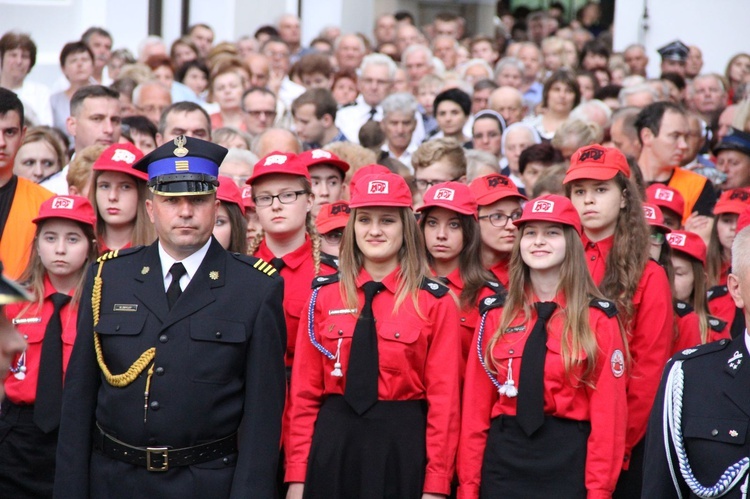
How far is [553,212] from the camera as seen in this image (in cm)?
541

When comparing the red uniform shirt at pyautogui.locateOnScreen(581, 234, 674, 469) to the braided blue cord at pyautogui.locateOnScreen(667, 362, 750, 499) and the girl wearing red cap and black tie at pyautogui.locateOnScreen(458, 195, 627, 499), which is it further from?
the braided blue cord at pyautogui.locateOnScreen(667, 362, 750, 499)

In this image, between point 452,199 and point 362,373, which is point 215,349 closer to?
point 362,373

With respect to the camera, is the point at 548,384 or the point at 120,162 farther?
the point at 120,162

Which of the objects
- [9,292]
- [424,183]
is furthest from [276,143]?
[9,292]

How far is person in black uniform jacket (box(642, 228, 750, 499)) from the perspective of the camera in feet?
12.7

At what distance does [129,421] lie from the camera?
4484 millimetres

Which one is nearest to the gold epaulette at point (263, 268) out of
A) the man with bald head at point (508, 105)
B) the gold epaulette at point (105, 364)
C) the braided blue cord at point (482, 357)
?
the gold epaulette at point (105, 364)

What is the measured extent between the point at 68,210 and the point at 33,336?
2.06 ft

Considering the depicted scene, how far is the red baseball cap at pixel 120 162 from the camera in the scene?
603cm

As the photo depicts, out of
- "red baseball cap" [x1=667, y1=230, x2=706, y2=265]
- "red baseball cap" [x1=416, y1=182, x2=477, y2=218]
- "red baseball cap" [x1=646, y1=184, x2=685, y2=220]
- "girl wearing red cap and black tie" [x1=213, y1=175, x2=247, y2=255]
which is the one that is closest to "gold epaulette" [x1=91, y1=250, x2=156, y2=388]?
"girl wearing red cap and black tie" [x1=213, y1=175, x2=247, y2=255]

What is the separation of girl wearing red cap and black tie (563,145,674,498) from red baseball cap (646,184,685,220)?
129 cm

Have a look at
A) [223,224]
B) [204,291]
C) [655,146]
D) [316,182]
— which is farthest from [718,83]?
[204,291]

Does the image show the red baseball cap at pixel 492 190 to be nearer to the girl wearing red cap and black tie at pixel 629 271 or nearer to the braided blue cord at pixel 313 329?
the girl wearing red cap and black tie at pixel 629 271

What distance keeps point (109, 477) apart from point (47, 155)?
426 centimetres
